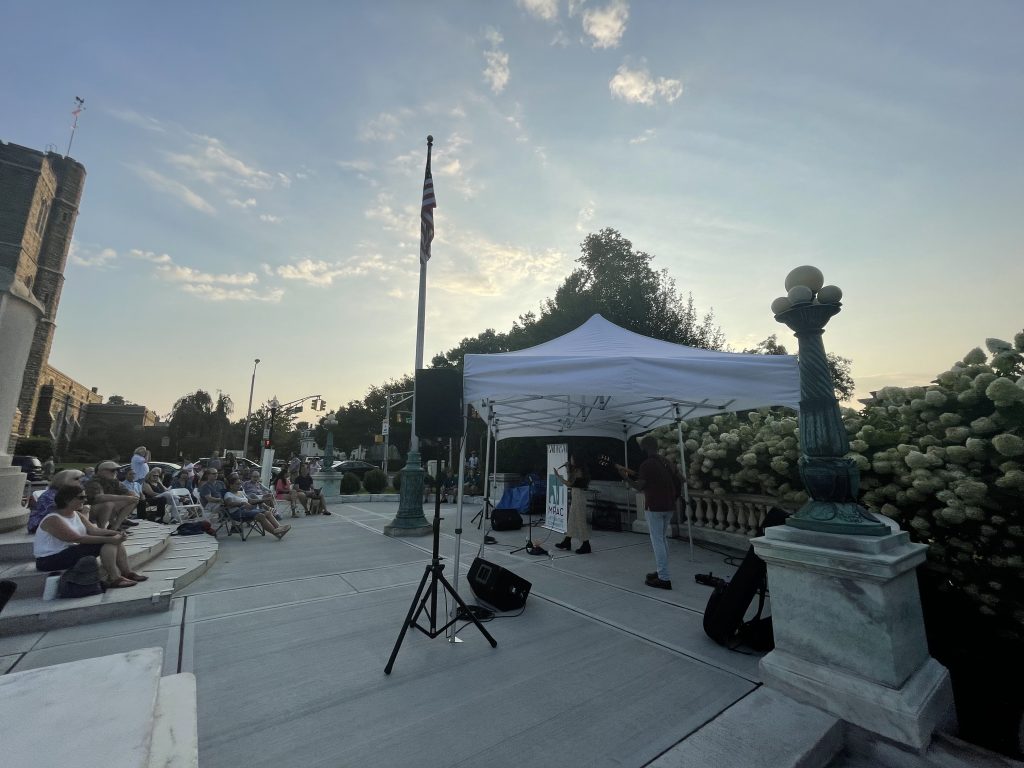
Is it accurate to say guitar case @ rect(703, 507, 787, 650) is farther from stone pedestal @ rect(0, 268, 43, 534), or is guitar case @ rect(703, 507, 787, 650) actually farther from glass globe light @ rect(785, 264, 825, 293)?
stone pedestal @ rect(0, 268, 43, 534)

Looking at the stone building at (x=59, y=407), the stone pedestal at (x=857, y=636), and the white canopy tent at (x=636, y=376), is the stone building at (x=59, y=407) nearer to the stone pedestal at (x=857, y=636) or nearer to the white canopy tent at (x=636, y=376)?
the white canopy tent at (x=636, y=376)

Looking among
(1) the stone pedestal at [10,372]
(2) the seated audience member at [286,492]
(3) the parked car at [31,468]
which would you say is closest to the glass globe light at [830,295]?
(1) the stone pedestal at [10,372]

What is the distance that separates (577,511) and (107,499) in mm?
7076

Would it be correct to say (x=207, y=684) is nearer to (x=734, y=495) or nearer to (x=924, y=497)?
(x=924, y=497)

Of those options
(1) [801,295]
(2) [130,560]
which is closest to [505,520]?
(2) [130,560]

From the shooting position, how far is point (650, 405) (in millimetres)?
8195

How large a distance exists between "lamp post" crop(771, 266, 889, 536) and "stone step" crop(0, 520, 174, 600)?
748 centimetres

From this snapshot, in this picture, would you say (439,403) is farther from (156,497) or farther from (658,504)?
(156,497)

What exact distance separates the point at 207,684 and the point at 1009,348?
7582 mm

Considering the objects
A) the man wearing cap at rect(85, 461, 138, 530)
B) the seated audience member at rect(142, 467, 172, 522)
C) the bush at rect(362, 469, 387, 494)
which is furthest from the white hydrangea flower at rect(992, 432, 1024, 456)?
the bush at rect(362, 469, 387, 494)

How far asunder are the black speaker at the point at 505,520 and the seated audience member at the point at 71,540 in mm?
6703

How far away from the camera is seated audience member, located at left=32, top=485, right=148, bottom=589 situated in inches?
175

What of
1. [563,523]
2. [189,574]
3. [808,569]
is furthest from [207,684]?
[563,523]

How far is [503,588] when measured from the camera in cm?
456
